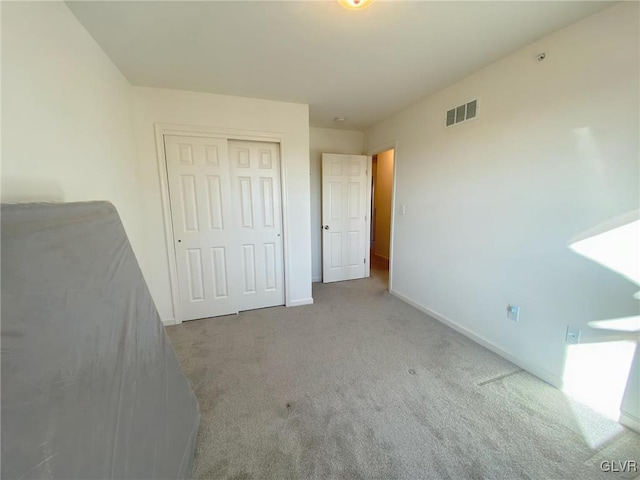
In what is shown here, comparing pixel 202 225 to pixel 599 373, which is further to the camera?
pixel 202 225

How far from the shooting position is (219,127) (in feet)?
8.54

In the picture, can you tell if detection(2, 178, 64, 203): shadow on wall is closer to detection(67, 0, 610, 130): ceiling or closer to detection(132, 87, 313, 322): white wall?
detection(67, 0, 610, 130): ceiling

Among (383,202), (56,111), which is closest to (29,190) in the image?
(56,111)

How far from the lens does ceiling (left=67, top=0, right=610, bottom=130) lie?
4.73 ft

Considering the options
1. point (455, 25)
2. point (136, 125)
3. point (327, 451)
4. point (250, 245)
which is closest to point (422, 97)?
point (455, 25)

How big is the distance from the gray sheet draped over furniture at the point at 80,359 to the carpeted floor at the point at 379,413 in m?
0.42

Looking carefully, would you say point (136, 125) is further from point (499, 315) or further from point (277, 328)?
point (499, 315)

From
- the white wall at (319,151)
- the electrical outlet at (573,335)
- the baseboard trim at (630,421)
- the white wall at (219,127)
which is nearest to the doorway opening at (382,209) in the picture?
the white wall at (319,151)

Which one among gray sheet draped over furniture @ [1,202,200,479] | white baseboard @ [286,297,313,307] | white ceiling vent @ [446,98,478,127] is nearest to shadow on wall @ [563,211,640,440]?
white ceiling vent @ [446,98,478,127]

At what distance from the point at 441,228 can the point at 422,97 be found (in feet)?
4.81

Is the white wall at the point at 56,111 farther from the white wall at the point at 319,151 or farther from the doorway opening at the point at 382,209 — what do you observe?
the doorway opening at the point at 382,209

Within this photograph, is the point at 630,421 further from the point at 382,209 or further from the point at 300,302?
the point at 382,209

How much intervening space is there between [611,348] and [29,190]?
3226 millimetres

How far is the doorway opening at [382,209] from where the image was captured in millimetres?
5090
